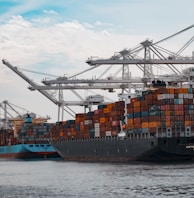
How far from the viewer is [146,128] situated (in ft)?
217

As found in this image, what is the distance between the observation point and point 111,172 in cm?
5384

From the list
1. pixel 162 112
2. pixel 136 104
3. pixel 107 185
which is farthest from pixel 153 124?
pixel 107 185

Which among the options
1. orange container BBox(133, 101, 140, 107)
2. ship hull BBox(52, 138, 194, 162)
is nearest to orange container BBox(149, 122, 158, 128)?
ship hull BBox(52, 138, 194, 162)

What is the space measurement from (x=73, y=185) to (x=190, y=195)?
11.0 m

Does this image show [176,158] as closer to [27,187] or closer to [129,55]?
[129,55]

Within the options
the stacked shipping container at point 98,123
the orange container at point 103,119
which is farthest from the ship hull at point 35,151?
the orange container at point 103,119

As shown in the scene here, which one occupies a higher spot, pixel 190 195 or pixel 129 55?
pixel 129 55

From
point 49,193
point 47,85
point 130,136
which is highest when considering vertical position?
point 47,85

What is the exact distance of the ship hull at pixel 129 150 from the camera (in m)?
64.1

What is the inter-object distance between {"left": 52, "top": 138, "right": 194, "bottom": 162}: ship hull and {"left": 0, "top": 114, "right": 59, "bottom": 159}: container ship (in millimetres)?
21371

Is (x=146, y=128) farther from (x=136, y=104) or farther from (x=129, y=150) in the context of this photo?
(x=129, y=150)

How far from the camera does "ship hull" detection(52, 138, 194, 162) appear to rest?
210 ft

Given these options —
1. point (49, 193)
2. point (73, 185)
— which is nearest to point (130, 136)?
point (73, 185)

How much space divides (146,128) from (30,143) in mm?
52181
